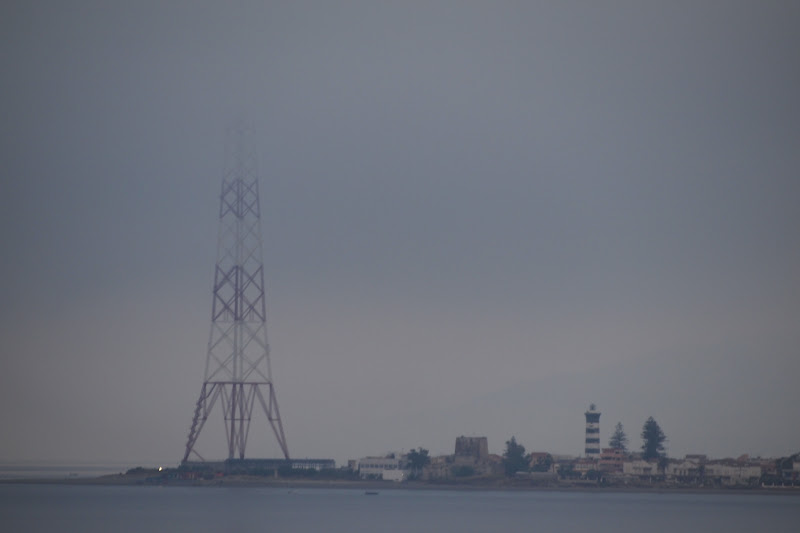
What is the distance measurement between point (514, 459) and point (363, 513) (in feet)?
174

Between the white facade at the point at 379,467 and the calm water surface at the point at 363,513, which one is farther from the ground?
the white facade at the point at 379,467

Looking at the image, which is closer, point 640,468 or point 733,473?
point 733,473

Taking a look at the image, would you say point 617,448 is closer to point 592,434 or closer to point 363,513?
point 592,434

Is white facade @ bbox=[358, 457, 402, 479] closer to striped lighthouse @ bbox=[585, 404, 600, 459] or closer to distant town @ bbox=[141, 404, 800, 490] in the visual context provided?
distant town @ bbox=[141, 404, 800, 490]

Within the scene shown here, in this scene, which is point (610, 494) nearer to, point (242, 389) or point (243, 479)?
point (243, 479)

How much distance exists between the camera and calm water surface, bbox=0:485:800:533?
62.6m

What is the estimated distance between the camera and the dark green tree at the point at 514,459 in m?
125

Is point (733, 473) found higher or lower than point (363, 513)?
higher

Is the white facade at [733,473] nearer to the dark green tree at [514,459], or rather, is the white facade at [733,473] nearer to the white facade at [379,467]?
the dark green tree at [514,459]

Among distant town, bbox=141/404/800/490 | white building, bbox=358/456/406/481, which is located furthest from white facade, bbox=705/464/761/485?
white building, bbox=358/456/406/481

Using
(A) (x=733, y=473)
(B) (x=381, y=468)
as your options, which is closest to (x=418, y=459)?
(B) (x=381, y=468)

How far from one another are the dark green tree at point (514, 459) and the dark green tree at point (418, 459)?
27.8ft

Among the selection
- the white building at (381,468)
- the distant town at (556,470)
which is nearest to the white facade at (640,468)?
the distant town at (556,470)

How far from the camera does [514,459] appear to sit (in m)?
125
